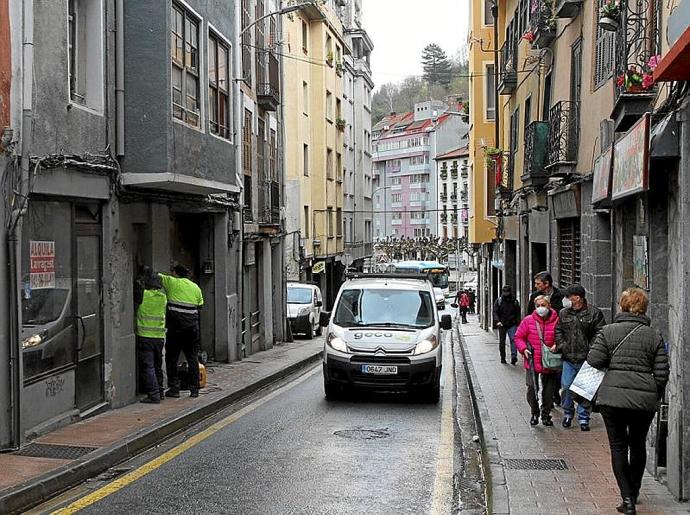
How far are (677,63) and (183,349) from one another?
930 centimetres

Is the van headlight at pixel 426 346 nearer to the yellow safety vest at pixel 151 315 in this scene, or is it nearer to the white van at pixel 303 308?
the yellow safety vest at pixel 151 315

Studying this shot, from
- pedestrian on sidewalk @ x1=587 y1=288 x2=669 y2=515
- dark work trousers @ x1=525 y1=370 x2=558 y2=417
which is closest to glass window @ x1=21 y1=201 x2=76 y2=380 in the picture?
dark work trousers @ x1=525 y1=370 x2=558 y2=417

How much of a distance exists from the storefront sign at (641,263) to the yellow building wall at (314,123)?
28968mm

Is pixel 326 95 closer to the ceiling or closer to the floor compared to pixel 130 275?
closer to the ceiling

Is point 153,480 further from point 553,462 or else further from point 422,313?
point 422,313

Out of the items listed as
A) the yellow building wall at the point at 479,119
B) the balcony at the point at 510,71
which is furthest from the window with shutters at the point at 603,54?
the yellow building wall at the point at 479,119

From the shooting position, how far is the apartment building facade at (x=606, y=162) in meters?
7.67

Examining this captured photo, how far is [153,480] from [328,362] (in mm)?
5874

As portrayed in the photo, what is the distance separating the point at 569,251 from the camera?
702 inches

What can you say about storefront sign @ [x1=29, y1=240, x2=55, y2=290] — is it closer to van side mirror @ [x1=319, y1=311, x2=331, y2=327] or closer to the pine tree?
van side mirror @ [x1=319, y1=311, x2=331, y2=327]

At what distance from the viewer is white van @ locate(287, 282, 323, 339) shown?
3238 cm

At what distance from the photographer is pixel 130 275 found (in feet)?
44.9

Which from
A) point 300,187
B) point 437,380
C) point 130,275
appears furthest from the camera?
point 300,187

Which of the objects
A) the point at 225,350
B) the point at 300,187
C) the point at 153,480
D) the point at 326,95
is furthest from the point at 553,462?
the point at 326,95
